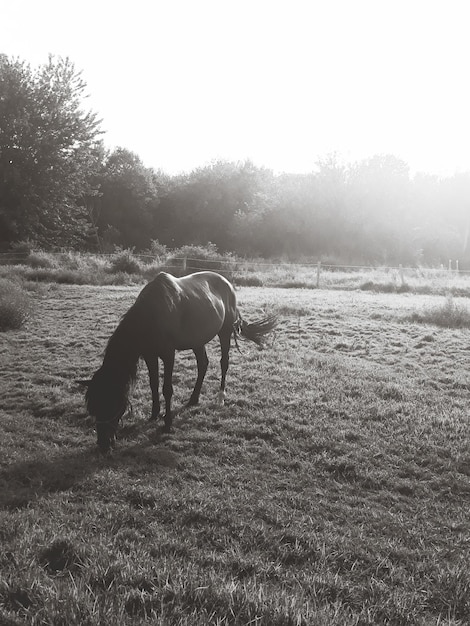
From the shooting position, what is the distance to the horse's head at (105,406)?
15.4ft

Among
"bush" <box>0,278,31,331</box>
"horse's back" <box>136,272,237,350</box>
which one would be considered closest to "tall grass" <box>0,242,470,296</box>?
"bush" <box>0,278,31,331</box>

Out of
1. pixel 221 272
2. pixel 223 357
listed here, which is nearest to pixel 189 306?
pixel 223 357

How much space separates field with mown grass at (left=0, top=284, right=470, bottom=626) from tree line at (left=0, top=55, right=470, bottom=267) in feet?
84.1

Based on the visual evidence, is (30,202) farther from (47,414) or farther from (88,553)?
(88,553)

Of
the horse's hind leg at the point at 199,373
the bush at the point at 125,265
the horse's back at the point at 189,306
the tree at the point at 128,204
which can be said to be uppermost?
the tree at the point at 128,204

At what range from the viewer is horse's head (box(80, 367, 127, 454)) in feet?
15.4

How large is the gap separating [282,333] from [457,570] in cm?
Result: 813

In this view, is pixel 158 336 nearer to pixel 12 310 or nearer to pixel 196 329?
pixel 196 329

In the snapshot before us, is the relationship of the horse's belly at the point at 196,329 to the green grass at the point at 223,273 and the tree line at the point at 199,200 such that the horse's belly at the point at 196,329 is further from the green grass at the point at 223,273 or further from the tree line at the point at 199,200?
the tree line at the point at 199,200

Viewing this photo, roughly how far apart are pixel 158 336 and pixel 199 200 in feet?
133

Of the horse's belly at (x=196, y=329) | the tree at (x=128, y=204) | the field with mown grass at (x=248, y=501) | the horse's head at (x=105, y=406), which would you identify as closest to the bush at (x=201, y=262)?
the field with mown grass at (x=248, y=501)

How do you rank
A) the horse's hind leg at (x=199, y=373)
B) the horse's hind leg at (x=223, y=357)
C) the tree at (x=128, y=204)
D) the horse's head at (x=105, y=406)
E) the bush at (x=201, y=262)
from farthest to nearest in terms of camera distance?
1. the tree at (x=128, y=204)
2. the bush at (x=201, y=262)
3. the horse's hind leg at (x=223, y=357)
4. the horse's hind leg at (x=199, y=373)
5. the horse's head at (x=105, y=406)

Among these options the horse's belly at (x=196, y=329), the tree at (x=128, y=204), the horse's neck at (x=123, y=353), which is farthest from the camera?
A: the tree at (x=128, y=204)

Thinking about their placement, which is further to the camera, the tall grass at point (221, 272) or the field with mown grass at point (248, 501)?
the tall grass at point (221, 272)
